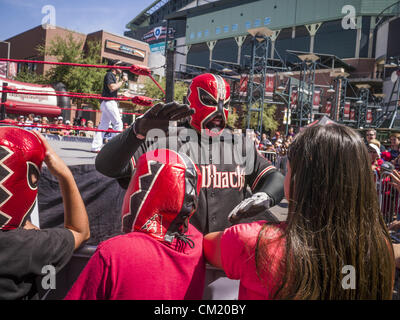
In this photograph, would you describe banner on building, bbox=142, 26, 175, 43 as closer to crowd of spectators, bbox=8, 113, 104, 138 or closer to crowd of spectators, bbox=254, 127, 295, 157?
crowd of spectators, bbox=8, 113, 104, 138

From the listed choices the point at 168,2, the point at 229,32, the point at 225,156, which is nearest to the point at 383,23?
the point at 229,32

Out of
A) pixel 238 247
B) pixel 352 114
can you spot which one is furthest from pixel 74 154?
pixel 352 114

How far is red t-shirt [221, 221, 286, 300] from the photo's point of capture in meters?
1.01

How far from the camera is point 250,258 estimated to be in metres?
1.02

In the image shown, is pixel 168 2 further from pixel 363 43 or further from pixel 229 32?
pixel 363 43

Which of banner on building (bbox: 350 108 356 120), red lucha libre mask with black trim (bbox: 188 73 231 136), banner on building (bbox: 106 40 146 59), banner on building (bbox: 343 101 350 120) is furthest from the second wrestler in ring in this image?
banner on building (bbox: 106 40 146 59)

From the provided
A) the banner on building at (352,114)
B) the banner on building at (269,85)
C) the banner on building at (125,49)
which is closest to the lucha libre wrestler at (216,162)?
the banner on building at (269,85)

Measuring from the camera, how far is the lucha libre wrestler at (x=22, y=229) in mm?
1079

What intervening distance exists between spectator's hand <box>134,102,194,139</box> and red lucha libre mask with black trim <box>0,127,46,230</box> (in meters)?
0.42

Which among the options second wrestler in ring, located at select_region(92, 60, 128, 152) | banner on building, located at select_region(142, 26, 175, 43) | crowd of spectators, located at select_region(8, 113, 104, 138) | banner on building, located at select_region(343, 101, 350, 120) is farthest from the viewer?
banner on building, located at select_region(142, 26, 175, 43)

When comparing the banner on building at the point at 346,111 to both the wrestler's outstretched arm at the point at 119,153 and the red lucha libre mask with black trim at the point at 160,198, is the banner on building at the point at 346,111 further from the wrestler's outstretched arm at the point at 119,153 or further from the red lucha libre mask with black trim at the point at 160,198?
the red lucha libre mask with black trim at the point at 160,198

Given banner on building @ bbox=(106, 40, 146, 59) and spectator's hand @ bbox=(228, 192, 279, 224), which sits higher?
banner on building @ bbox=(106, 40, 146, 59)

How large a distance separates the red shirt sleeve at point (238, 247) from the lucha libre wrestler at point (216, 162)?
505 mm

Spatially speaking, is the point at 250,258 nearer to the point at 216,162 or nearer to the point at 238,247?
the point at 238,247
